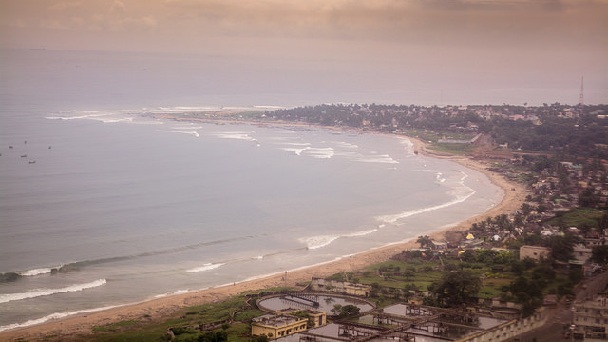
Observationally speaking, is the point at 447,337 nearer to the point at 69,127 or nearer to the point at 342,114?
the point at 69,127

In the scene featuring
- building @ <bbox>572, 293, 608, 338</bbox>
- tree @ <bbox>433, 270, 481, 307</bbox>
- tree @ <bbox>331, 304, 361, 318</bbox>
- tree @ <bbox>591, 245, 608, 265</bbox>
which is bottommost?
tree @ <bbox>331, 304, 361, 318</bbox>

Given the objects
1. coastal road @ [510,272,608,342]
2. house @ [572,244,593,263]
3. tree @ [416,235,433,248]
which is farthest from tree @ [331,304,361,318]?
tree @ [416,235,433,248]

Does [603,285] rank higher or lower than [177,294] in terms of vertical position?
higher

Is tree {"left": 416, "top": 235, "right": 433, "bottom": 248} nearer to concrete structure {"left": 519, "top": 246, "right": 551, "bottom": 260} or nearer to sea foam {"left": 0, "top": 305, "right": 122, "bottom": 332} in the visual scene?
concrete structure {"left": 519, "top": 246, "right": 551, "bottom": 260}

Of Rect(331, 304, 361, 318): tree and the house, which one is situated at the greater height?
the house

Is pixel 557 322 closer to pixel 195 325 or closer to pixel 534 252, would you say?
pixel 534 252

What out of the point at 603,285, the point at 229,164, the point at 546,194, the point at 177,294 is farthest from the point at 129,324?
the point at 229,164
